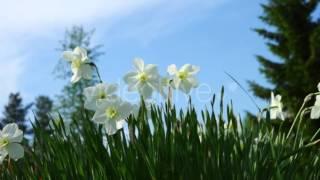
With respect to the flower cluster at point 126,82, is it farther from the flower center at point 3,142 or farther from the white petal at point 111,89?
the flower center at point 3,142

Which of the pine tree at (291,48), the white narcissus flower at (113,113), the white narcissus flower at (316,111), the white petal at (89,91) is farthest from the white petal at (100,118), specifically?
the pine tree at (291,48)

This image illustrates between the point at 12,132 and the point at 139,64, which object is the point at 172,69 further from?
the point at 12,132

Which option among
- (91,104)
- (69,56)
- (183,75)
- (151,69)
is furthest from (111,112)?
(183,75)

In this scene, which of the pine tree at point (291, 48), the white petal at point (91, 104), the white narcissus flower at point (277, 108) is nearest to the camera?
the white petal at point (91, 104)

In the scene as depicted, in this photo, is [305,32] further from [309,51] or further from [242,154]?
[242,154]

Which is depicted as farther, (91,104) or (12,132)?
(12,132)

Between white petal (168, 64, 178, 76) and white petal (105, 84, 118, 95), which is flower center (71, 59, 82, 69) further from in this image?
white petal (168, 64, 178, 76)
